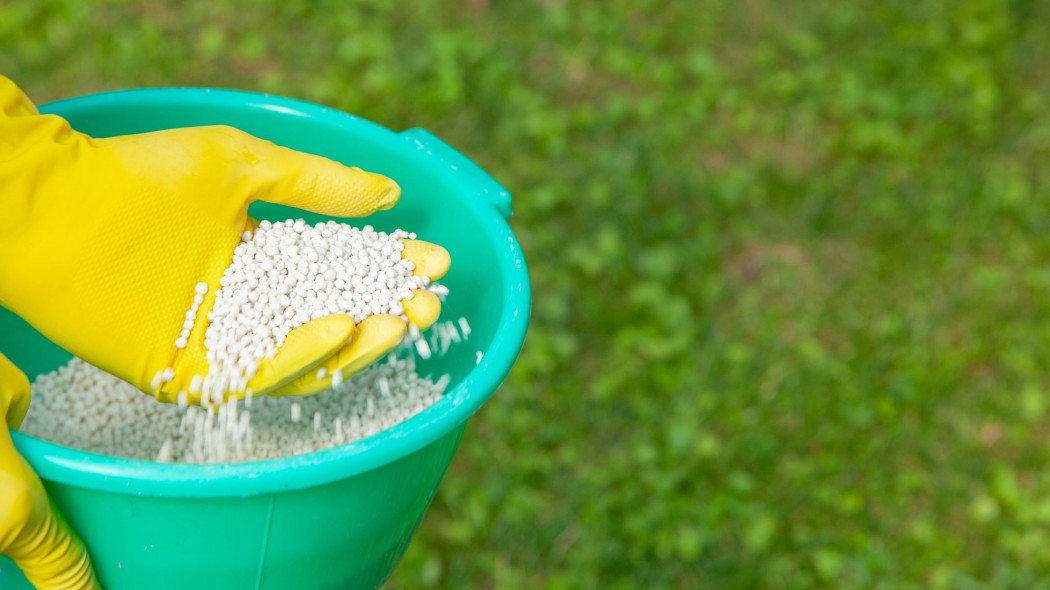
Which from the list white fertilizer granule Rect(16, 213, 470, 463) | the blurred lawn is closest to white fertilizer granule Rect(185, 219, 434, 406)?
white fertilizer granule Rect(16, 213, 470, 463)

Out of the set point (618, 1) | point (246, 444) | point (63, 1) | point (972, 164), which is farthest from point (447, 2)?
point (246, 444)

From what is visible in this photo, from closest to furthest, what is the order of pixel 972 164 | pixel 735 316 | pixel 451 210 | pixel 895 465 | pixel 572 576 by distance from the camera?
pixel 451 210
pixel 572 576
pixel 895 465
pixel 735 316
pixel 972 164

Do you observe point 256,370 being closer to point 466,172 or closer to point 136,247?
point 136,247

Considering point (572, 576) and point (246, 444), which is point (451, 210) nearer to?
point (246, 444)

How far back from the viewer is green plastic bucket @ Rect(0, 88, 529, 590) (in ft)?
2.99

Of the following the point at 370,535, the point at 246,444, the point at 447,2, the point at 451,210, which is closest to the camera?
the point at 370,535

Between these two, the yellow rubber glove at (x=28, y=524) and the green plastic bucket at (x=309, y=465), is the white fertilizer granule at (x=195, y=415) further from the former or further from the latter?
the yellow rubber glove at (x=28, y=524)

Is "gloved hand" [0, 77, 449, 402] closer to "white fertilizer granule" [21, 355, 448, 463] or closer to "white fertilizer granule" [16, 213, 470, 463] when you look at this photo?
"white fertilizer granule" [16, 213, 470, 463]

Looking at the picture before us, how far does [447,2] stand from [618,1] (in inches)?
19.5

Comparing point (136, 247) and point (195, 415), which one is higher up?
point (136, 247)

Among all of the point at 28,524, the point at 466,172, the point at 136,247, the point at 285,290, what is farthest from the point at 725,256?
the point at 28,524

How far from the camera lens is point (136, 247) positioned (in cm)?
108

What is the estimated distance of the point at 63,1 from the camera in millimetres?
2588

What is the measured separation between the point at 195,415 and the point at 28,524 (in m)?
0.37
